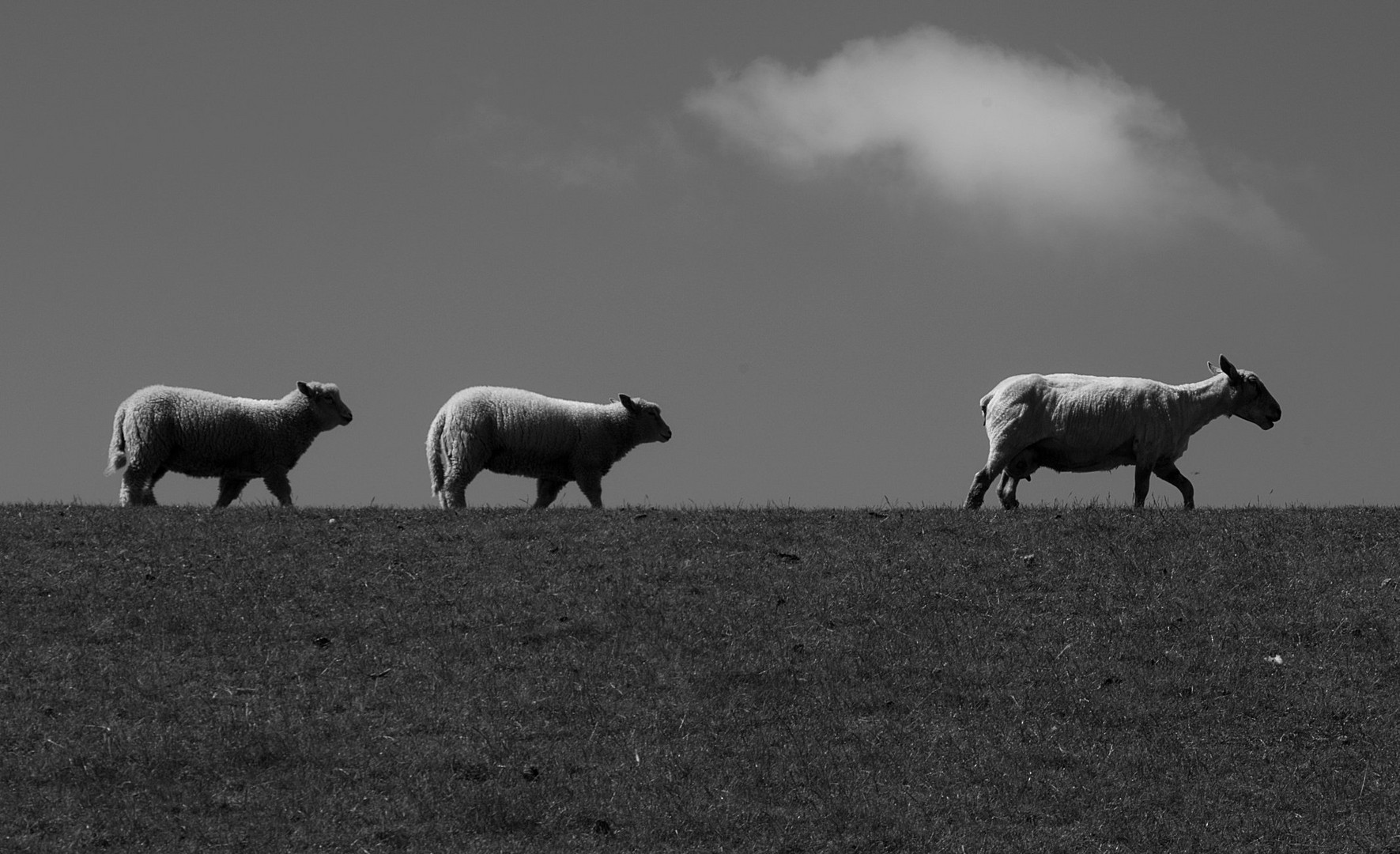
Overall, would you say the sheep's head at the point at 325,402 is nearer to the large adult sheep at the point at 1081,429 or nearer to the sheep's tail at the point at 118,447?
the sheep's tail at the point at 118,447

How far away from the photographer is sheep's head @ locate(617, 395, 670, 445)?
27.8m

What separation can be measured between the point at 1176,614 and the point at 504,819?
26.5 feet

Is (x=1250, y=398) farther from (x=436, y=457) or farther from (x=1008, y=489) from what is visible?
(x=436, y=457)

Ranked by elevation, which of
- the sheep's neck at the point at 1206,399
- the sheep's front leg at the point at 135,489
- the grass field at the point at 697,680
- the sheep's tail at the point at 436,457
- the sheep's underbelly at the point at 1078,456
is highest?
the sheep's neck at the point at 1206,399

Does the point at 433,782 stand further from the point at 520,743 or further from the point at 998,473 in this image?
the point at 998,473

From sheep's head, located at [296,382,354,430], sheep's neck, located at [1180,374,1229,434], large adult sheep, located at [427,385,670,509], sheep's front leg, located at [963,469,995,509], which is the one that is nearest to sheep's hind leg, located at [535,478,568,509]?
large adult sheep, located at [427,385,670,509]

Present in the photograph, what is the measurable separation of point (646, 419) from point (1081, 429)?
24.7 feet

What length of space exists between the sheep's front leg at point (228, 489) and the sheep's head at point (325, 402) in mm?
1601

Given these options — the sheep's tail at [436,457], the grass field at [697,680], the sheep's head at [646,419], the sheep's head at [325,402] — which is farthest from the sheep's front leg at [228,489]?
the sheep's head at [646,419]

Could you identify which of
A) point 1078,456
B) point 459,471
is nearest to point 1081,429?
point 1078,456

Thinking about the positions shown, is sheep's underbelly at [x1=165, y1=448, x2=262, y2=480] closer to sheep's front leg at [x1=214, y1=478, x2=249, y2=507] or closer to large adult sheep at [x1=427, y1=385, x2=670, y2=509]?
sheep's front leg at [x1=214, y1=478, x2=249, y2=507]

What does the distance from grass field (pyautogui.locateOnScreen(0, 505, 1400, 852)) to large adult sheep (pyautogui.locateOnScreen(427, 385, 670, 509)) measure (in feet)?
13.4

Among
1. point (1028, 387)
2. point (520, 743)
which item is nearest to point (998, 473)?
point (1028, 387)

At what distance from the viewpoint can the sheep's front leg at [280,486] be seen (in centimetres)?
2577
